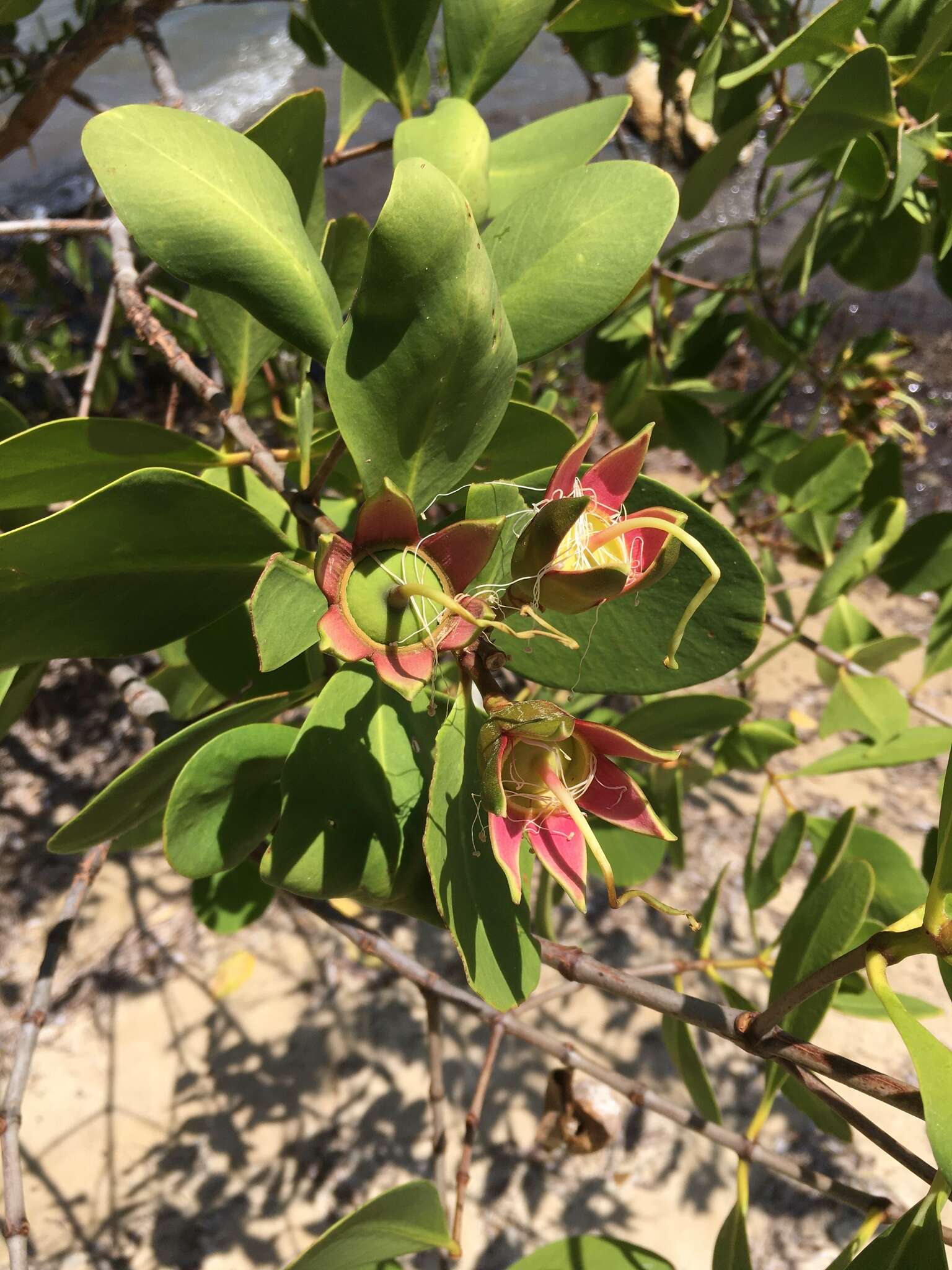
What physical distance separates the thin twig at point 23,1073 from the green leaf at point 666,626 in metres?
0.51

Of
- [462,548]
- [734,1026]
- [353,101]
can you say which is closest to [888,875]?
[734,1026]

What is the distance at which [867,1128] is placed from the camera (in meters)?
0.54

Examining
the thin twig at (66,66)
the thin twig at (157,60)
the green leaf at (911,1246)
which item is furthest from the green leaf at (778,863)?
the thin twig at (66,66)

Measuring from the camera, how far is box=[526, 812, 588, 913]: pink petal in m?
0.49

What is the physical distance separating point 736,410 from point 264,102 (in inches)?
318

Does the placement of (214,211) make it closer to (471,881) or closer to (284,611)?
(284,611)

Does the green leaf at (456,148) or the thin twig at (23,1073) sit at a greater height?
the green leaf at (456,148)

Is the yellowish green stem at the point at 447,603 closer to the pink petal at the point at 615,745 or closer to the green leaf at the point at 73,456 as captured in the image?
the pink petal at the point at 615,745

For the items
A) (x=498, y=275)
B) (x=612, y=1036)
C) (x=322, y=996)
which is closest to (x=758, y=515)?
(x=612, y=1036)

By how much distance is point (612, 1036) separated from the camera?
6.70 ft

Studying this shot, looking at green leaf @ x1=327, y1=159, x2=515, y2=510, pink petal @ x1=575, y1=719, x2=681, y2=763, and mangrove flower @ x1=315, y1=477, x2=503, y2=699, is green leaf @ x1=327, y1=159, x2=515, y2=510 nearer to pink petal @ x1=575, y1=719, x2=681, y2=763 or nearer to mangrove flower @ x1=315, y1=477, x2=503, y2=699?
mangrove flower @ x1=315, y1=477, x2=503, y2=699

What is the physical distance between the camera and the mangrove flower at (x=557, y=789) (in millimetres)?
453

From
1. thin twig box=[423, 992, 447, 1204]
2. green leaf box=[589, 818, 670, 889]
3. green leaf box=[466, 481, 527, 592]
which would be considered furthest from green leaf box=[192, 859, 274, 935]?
green leaf box=[466, 481, 527, 592]

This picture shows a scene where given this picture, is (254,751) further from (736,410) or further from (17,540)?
(736,410)
